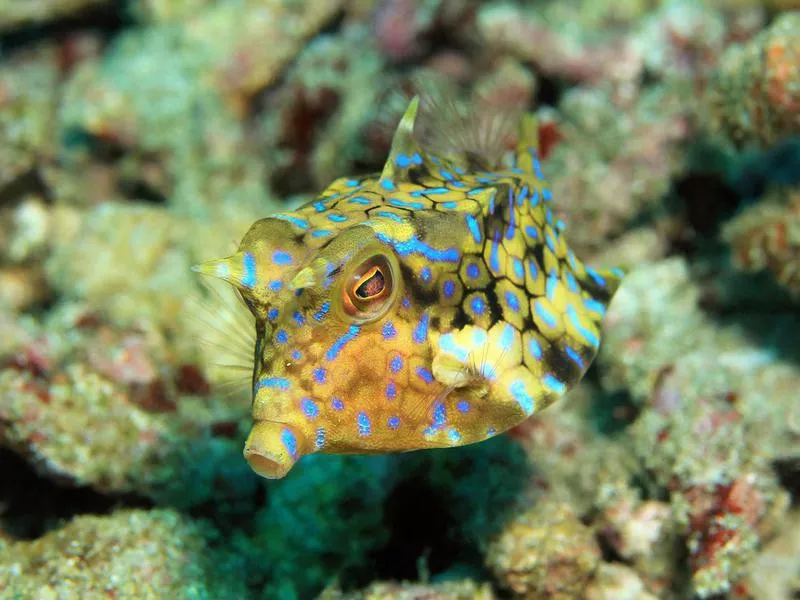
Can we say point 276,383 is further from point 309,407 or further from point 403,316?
point 403,316

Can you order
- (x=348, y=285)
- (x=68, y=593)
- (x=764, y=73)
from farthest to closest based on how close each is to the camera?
(x=764, y=73), (x=68, y=593), (x=348, y=285)

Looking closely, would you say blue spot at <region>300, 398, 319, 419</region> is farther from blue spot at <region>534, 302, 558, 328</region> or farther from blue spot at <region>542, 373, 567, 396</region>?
blue spot at <region>534, 302, 558, 328</region>

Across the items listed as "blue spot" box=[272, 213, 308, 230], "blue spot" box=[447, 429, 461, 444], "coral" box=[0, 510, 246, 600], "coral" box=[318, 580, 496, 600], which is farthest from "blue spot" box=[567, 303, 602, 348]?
"coral" box=[0, 510, 246, 600]

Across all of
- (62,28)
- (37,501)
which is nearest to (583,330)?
(37,501)

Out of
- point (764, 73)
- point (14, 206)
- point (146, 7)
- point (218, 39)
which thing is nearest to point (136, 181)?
point (14, 206)

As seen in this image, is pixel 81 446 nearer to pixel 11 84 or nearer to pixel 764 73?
pixel 764 73

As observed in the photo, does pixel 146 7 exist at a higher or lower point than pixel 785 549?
higher

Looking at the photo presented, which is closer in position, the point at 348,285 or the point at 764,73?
the point at 348,285
